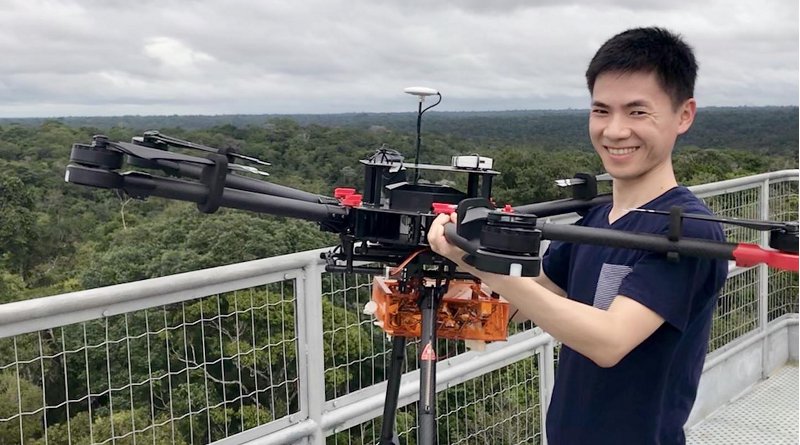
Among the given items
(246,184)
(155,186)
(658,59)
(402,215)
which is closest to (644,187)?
(658,59)

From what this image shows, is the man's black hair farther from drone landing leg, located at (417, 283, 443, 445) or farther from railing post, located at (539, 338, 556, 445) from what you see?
railing post, located at (539, 338, 556, 445)

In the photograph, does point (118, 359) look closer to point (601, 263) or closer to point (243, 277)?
point (243, 277)

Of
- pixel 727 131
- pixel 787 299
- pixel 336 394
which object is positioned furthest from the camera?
pixel 727 131

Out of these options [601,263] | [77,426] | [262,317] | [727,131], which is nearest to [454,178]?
[601,263]

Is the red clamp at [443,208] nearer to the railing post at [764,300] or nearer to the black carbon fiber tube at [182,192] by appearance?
the black carbon fiber tube at [182,192]

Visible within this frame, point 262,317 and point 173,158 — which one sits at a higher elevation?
point 173,158

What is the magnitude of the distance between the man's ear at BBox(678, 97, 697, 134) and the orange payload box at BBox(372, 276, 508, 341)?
17.4 inches

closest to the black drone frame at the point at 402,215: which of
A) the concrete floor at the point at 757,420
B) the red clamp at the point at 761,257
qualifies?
the red clamp at the point at 761,257

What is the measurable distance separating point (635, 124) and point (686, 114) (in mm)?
120

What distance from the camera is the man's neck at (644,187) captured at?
1326 mm

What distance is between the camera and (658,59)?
A: 1.28m

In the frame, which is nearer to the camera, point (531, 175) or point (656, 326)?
point (656, 326)

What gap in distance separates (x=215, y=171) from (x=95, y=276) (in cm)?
1954

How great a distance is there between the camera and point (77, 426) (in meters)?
2.22
